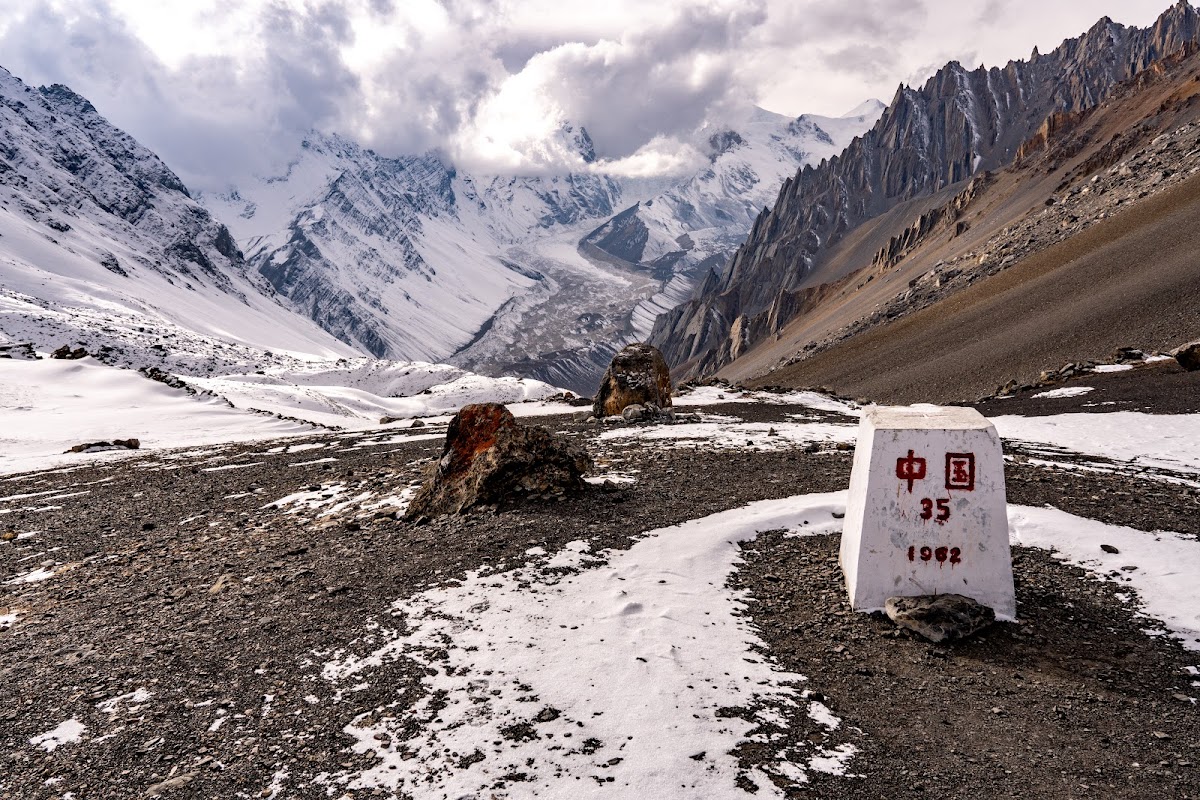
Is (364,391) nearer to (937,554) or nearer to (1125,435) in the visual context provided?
(1125,435)

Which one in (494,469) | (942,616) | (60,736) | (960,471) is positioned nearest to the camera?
(60,736)

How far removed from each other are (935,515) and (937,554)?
46cm

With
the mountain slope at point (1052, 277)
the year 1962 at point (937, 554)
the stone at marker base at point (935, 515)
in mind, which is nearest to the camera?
the stone at marker base at point (935, 515)

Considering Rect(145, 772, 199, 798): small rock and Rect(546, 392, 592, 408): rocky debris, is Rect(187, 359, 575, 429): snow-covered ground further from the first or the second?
Rect(145, 772, 199, 798): small rock

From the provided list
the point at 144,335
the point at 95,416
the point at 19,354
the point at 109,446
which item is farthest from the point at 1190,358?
the point at 144,335

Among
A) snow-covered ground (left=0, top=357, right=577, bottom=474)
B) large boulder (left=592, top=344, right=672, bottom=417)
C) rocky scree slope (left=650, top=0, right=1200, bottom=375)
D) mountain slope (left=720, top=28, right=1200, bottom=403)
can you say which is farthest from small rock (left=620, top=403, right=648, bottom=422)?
rocky scree slope (left=650, top=0, right=1200, bottom=375)

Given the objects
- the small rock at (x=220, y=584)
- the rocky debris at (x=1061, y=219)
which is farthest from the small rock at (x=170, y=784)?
the rocky debris at (x=1061, y=219)

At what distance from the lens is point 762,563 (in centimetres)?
930

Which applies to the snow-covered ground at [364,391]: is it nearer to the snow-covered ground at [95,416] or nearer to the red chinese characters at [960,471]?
the snow-covered ground at [95,416]

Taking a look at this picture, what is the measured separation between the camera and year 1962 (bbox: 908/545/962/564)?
7559mm

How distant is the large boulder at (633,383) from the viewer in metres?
23.3

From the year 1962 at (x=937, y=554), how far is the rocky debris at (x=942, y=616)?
41 cm

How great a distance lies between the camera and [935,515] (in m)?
7.51

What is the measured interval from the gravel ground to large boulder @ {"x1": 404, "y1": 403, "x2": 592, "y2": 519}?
1.48 ft
